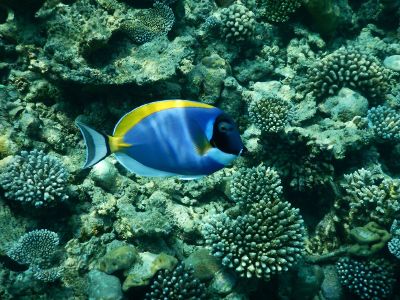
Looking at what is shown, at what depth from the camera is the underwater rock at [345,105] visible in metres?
6.15

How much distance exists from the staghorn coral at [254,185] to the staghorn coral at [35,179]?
2.37m

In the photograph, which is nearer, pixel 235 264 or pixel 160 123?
pixel 160 123

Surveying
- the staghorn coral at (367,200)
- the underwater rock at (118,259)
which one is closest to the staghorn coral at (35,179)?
the underwater rock at (118,259)

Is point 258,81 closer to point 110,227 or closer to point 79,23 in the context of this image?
point 79,23

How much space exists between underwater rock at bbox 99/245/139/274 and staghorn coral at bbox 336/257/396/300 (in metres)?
3.03

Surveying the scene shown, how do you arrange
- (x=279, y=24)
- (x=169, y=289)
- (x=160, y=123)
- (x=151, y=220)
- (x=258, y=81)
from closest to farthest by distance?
(x=160, y=123), (x=169, y=289), (x=151, y=220), (x=258, y=81), (x=279, y=24)

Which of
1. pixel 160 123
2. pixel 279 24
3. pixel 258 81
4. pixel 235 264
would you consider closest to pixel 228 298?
pixel 235 264

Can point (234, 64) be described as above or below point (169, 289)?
above

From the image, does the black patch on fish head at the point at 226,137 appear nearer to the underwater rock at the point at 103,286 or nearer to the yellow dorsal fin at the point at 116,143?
the yellow dorsal fin at the point at 116,143

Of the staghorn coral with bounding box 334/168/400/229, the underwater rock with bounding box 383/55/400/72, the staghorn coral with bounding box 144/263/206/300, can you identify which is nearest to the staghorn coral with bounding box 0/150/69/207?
the staghorn coral with bounding box 144/263/206/300

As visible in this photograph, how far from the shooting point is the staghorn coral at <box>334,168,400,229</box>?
17.3 ft

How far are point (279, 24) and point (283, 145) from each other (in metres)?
→ 2.90

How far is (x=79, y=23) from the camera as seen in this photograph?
217 inches

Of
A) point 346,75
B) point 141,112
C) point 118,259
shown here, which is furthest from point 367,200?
point 141,112
